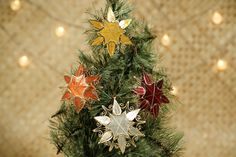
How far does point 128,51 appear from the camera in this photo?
86 cm

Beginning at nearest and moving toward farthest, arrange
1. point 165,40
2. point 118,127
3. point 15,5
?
point 118,127 < point 15,5 < point 165,40

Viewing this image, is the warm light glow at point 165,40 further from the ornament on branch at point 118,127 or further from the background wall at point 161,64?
the ornament on branch at point 118,127

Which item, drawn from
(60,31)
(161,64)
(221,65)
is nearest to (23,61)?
(60,31)

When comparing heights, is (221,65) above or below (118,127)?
above

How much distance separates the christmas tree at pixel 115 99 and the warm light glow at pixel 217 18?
1.45m

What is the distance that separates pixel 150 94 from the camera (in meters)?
0.84

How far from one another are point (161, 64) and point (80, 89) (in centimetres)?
138

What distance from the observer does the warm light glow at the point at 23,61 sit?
2115 mm

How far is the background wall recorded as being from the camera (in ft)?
6.91

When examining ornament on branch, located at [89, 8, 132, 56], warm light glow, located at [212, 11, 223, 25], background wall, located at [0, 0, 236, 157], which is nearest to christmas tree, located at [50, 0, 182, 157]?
ornament on branch, located at [89, 8, 132, 56]

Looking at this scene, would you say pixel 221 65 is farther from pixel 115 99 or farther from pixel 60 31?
pixel 115 99

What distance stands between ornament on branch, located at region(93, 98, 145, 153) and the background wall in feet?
4.26

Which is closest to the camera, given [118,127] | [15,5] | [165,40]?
[118,127]

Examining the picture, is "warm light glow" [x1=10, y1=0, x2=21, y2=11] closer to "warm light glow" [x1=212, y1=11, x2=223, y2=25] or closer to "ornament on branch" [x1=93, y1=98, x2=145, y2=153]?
"warm light glow" [x1=212, y1=11, x2=223, y2=25]
